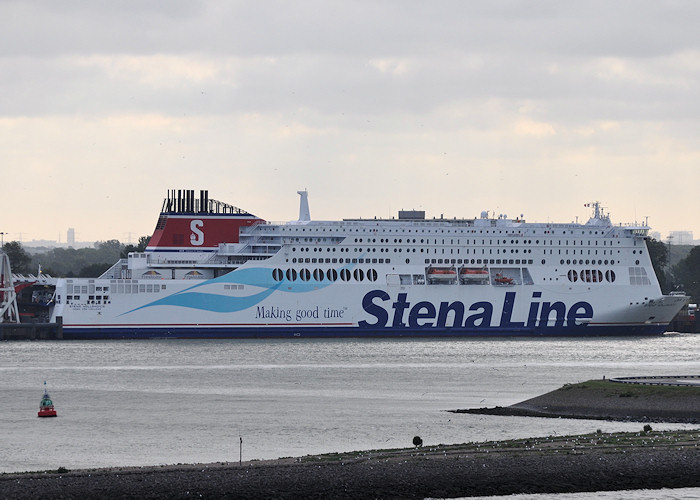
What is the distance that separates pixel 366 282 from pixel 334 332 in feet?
9.53

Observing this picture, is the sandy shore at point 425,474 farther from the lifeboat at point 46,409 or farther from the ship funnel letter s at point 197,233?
the ship funnel letter s at point 197,233

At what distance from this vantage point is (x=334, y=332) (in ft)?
200

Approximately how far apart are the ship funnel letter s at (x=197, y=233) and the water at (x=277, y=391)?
594 centimetres

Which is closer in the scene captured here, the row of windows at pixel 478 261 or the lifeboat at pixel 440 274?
the lifeboat at pixel 440 274

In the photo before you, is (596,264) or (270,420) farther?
(596,264)

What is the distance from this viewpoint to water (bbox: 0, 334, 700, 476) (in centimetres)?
2861

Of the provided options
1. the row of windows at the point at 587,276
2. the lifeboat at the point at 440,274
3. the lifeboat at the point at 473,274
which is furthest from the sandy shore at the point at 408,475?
the row of windows at the point at 587,276

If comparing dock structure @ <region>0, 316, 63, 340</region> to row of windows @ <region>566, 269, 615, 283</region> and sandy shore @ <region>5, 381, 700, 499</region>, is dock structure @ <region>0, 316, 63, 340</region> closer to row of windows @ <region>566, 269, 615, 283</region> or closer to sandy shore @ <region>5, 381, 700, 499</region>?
row of windows @ <region>566, 269, 615, 283</region>

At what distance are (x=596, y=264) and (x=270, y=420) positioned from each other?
35.5 m

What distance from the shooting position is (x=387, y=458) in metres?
24.2

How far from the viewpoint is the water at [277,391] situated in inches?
1126

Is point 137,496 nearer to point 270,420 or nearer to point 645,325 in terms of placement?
point 270,420

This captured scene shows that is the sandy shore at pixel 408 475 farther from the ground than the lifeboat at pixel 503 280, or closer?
closer

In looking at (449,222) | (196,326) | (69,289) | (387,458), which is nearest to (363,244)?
(449,222)
